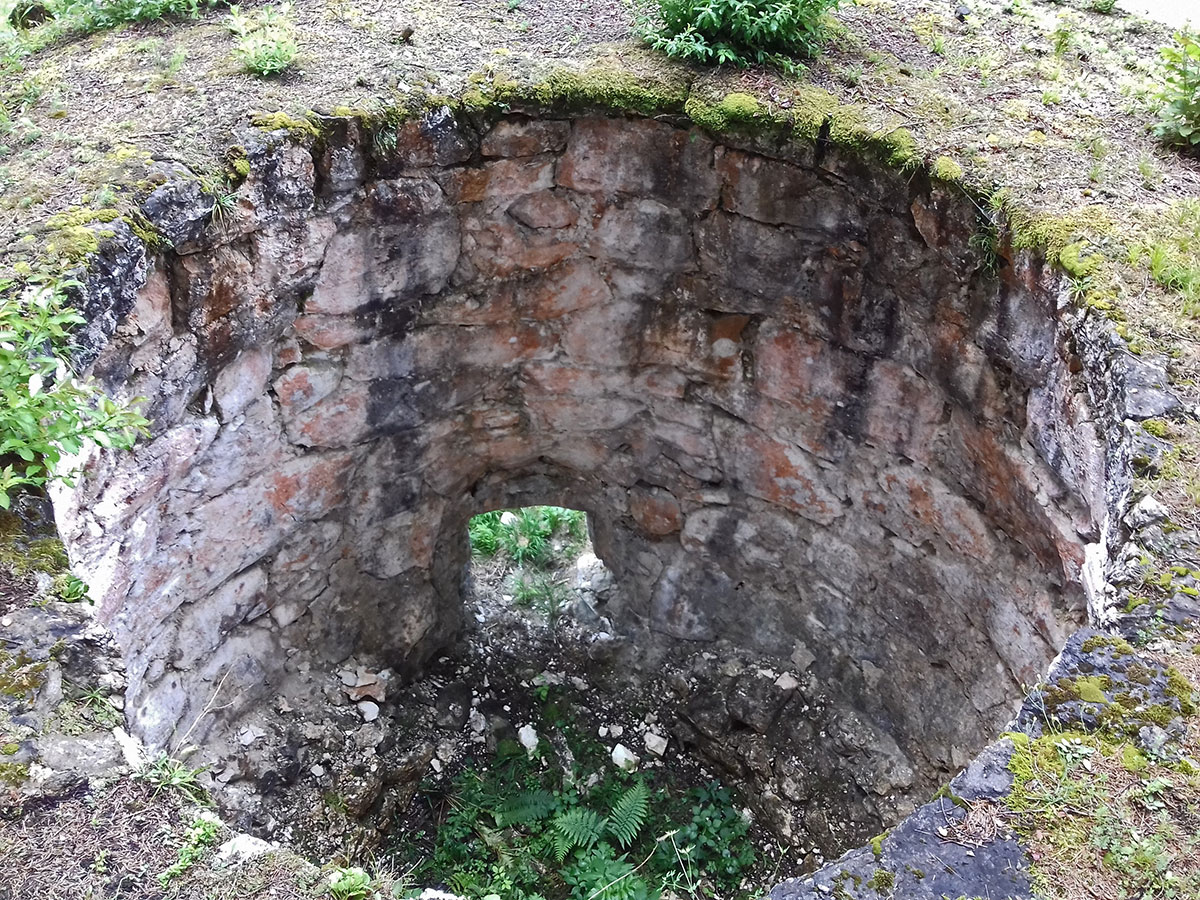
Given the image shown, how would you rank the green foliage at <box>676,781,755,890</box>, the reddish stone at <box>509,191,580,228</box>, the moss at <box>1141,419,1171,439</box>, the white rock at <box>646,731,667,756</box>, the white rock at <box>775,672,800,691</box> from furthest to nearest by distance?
the white rock at <box>646,731,667,756</box>
the white rock at <box>775,672,800,691</box>
the green foliage at <box>676,781,755,890</box>
the reddish stone at <box>509,191,580,228</box>
the moss at <box>1141,419,1171,439</box>

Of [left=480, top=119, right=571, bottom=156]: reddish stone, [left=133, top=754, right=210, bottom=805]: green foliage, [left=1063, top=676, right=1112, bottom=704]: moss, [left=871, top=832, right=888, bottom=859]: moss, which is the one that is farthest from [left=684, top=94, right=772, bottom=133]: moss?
[left=133, top=754, right=210, bottom=805]: green foliage

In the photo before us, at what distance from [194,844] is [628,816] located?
3335mm

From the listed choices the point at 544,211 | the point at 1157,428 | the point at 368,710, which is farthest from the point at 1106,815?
the point at 368,710

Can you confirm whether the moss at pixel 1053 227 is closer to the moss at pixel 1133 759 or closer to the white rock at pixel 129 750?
the moss at pixel 1133 759

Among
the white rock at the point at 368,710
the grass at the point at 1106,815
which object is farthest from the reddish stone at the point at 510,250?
the grass at the point at 1106,815

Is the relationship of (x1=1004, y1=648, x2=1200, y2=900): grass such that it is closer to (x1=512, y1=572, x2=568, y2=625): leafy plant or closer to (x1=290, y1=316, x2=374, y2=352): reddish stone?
(x1=290, y1=316, x2=374, y2=352): reddish stone

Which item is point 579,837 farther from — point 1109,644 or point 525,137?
point 525,137

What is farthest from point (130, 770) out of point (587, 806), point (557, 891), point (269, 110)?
point (587, 806)

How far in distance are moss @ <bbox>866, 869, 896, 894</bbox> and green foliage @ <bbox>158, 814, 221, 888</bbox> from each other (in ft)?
4.64

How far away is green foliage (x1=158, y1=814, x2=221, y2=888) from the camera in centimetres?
201

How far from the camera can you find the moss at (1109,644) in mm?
2223

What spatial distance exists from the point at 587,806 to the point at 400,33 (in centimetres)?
416

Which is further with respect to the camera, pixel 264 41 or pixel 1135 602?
pixel 264 41

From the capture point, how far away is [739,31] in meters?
4.22
